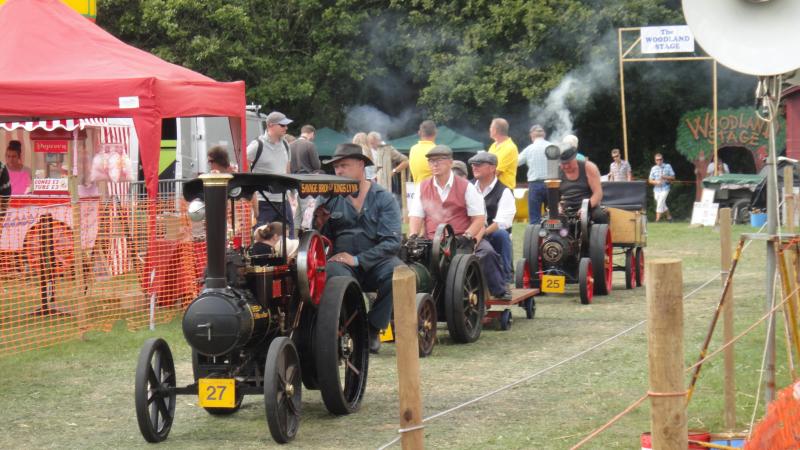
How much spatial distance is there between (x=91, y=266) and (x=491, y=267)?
3512 millimetres

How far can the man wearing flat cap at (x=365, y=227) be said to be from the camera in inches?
313

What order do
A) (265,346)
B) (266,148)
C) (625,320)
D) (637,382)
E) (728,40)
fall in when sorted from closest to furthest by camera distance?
(728,40) → (265,346) → (637,382) → (625,320) → (266,148)

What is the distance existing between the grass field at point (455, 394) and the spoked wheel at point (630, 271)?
2068 millimetres

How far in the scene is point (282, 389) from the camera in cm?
620

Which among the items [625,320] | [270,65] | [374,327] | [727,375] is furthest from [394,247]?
[270,65]

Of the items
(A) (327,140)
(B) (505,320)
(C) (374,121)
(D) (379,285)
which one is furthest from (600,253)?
(C) (374,121)

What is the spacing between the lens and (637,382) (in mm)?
7656

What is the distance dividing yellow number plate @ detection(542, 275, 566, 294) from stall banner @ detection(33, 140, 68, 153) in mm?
5479

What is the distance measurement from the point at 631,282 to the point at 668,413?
31.6ft

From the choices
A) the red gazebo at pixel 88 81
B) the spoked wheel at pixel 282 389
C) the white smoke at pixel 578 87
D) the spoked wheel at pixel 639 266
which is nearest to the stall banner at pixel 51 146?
the red gazebo at pixel 88 81

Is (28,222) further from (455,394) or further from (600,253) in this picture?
(600,253)

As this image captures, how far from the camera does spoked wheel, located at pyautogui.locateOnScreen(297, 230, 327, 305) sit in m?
6.51

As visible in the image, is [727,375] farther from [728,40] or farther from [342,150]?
[342,150]

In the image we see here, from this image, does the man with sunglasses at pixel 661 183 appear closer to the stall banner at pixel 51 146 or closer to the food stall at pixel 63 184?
the food stall at pixel 63 184
